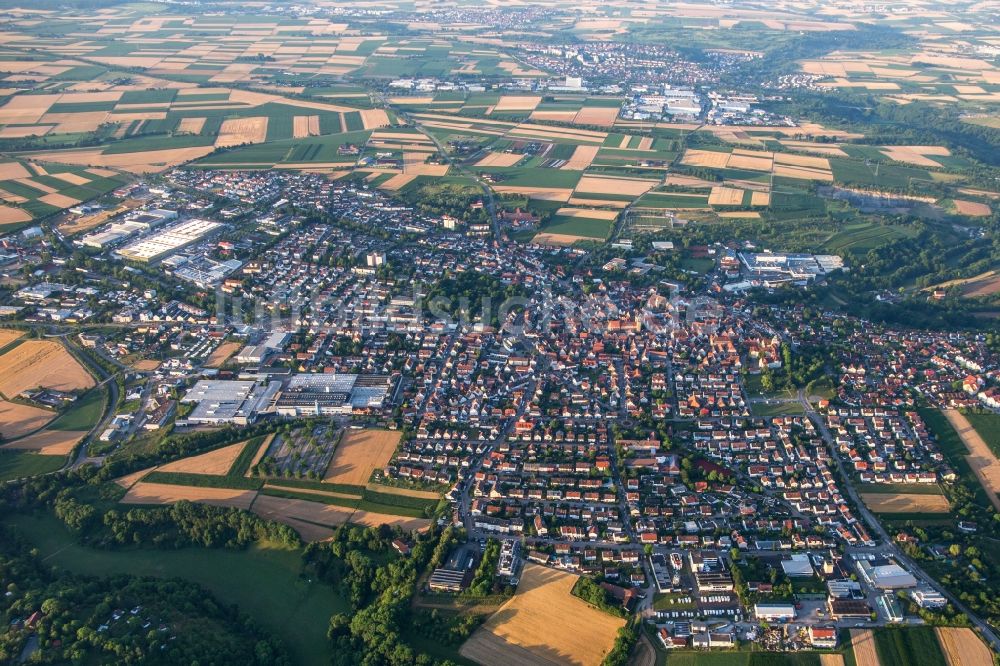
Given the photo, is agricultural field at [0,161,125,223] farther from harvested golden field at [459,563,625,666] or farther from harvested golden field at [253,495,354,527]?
harvested golden field at [459,563,625,666]

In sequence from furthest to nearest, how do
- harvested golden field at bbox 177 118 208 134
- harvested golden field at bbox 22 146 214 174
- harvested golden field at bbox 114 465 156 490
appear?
harvested golden field at bbox 177 118 208 134 < harvested golden field at bbox 22 146 214 174 < harvested golden field at bbox 114 465 156 490

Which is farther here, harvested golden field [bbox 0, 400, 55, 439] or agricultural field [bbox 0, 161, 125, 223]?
agricultural field [bbox 0, 161, 125, 223]

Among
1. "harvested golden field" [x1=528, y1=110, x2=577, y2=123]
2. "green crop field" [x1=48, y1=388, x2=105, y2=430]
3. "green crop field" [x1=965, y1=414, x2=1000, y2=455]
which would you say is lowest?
"green crop field" [x1=965, y1=414, x2=1000, y2=455]

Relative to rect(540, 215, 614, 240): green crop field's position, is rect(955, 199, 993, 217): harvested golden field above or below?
below

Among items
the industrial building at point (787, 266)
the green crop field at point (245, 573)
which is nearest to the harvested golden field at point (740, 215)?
the industrial building at point (787, 266)

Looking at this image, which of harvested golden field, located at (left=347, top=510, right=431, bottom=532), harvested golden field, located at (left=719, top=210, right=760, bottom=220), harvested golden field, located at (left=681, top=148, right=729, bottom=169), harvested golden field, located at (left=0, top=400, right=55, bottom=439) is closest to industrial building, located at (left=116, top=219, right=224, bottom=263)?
harvested golden field, located at (left=0, top=400, right=55, bottom=439)

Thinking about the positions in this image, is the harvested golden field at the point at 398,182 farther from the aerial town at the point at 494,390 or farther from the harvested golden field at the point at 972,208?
the harvested golden field at the point at 972,208
